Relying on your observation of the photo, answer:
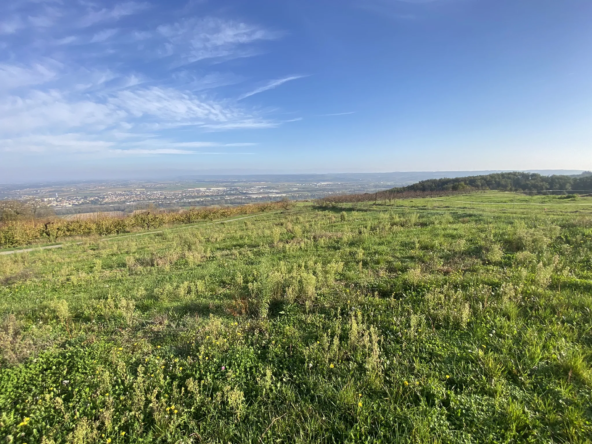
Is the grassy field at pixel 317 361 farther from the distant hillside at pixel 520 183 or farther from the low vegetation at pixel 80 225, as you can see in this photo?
the distant hillside at pixel 520 183

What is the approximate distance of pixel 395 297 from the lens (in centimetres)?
589

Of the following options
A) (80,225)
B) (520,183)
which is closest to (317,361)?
(80,225)

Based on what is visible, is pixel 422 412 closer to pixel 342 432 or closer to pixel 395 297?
pixel 342 432

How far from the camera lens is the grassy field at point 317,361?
2.81m

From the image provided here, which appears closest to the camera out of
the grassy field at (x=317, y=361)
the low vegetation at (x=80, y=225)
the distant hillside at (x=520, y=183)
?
the grassy field at (x=317, y=361)

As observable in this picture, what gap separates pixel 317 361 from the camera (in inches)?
149

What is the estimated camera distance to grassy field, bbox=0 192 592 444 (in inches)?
111

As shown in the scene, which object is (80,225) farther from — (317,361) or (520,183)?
(520,183)

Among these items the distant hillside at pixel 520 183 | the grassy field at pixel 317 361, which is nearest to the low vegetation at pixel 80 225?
the grassy field at pixel 317 361

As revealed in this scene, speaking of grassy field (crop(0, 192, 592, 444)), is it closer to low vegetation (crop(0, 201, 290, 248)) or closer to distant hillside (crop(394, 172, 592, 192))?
low vegetation (crop(0, 201, 290, 248))

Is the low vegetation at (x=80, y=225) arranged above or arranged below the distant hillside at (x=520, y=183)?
below

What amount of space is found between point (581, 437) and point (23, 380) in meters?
6.92

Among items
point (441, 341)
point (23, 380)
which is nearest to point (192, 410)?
point (23, 380)

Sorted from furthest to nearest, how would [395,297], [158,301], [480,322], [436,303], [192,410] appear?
[158,301] → [395,297] → [436,303] → [480,322] → [192,410]
